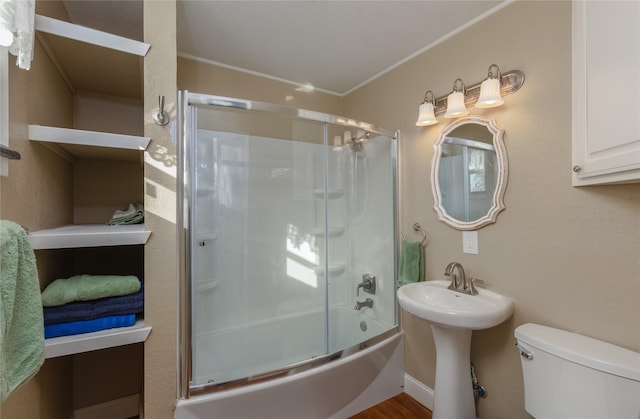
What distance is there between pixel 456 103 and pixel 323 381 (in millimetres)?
1872

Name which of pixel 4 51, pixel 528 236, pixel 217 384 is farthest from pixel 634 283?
pixel 4 51

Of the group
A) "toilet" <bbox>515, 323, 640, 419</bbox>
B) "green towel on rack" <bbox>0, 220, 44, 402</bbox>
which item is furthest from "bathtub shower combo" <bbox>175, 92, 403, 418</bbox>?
"toilet" <bbox>515, 323, 640, 419</bbox>

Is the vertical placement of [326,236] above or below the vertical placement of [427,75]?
below

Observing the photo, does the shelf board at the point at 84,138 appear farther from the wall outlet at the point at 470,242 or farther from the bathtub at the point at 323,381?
the wall outlet at the point at 470,242

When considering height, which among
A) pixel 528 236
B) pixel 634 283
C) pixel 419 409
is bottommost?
pixel 419 409

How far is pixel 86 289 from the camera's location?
1.15m

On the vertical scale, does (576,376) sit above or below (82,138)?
below

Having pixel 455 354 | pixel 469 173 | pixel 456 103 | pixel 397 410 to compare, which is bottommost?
pixel 397 410

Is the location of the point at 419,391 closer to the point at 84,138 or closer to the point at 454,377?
the point at 454,377

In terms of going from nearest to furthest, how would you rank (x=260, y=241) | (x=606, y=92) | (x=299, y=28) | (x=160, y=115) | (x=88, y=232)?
(x=606, y=92)
(x=88, y=232)
(x=160, y=115)
(x=299, y=28)
(x=260, y=241)

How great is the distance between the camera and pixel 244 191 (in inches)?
86.1

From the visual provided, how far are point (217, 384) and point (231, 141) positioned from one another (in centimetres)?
151

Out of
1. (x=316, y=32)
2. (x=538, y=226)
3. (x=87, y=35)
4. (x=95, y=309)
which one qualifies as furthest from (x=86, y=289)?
(x=538, y=226)

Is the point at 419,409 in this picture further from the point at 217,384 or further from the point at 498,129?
the point at 498,129
